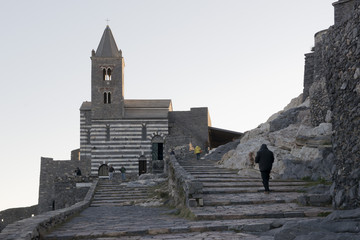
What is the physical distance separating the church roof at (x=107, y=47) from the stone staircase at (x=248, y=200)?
25.1 m

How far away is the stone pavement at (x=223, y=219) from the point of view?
6.96m

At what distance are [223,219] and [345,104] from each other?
316cm

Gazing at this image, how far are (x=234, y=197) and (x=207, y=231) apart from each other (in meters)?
3.84

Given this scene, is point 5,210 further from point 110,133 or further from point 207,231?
point 207,231

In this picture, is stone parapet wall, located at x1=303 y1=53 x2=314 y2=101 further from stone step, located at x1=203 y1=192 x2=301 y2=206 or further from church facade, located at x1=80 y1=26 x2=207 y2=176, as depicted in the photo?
stone step, located at x1=203 y1=192 x2=301 y2=206

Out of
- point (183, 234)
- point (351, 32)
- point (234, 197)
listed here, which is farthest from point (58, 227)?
point (351, 32)

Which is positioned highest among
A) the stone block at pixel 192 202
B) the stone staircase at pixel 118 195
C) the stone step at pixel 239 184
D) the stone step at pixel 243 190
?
the stone step at pixel 239 184

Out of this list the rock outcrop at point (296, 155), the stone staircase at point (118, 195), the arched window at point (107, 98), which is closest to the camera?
the rock outcrop at point (296, 155)

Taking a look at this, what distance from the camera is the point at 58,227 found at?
9.34 meters

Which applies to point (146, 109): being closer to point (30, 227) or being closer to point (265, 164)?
point (265, 164)

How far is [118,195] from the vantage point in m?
19.4

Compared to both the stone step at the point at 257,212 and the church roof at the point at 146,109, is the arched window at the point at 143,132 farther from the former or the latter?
the stone step at the point at 257,212

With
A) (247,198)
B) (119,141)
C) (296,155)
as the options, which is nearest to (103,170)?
(119,141)

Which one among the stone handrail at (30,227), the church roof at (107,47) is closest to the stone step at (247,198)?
the stone handrail at (30,227)
